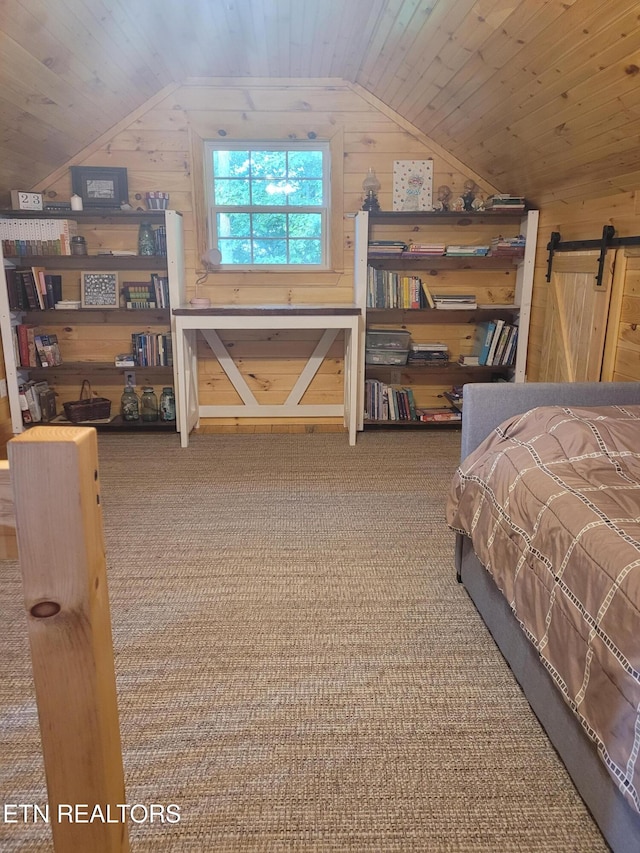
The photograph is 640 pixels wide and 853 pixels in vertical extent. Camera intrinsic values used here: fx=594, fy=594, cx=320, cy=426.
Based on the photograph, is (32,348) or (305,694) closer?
(305,694)

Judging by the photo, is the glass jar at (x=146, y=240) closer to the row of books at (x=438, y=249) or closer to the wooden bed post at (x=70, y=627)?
the row of books at (x=438, y=249)

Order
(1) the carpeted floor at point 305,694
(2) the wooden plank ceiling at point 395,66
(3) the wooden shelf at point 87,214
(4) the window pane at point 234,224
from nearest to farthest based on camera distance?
(1) the carpeted floor at point 305,694, (2) the wooden plank ceiling at point 395,66, (3) the wooden shelf at point 87,214, (4) the window pane at point 234,224

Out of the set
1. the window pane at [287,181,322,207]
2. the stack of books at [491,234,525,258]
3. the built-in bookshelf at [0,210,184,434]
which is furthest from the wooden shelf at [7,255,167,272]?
the stack of books at [491,234,525,258]

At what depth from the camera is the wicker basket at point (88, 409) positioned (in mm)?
4239

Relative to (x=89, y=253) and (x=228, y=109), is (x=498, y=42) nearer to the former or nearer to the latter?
(x=228, y=109)

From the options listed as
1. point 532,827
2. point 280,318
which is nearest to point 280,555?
point 532,827

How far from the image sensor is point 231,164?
14.1ft

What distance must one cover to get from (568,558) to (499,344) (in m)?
3.08

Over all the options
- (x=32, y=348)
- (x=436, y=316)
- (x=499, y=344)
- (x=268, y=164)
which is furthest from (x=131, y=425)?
(x=499, y=344)

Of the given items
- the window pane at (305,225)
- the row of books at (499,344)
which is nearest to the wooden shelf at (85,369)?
the window pane at (305,225)

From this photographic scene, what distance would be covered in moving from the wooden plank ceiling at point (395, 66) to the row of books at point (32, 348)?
0.95 metres

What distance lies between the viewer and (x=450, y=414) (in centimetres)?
442

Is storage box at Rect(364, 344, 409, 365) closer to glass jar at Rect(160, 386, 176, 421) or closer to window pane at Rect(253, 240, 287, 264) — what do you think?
window pane at Rect(253, 240, 287, 264)

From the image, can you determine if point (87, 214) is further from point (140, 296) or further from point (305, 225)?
point (305, 225)
